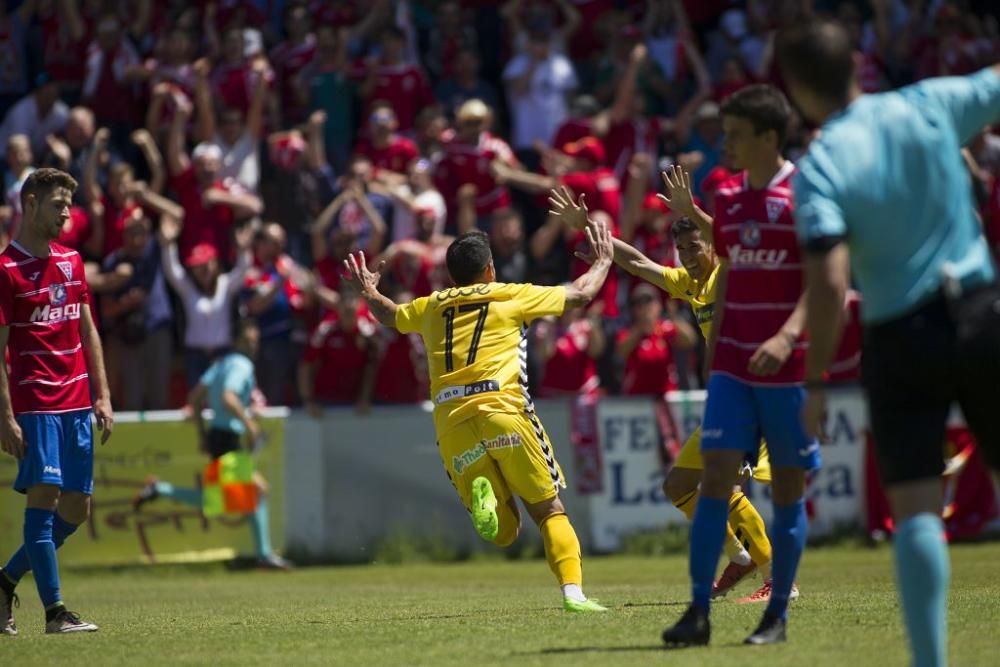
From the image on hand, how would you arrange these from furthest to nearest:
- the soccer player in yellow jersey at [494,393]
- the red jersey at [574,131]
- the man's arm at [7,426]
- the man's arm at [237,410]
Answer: the red jersey at [574,131], the man's arm at [237,410], the soccer player in yellow jersey at [494,393], the man's arm at [7,426]

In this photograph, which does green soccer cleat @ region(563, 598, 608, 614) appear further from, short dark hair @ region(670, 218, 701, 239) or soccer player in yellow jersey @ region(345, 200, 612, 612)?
short dark hair @ region(670, 218, 701, 239)

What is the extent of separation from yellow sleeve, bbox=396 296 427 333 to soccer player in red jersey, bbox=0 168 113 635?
6.06 ft

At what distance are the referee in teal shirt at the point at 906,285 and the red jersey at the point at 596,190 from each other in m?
12.0

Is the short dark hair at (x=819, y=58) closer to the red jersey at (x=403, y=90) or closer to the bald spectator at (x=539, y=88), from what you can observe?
the bald spectator at (x=539, y=88)

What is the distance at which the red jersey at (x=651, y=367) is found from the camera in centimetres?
1683

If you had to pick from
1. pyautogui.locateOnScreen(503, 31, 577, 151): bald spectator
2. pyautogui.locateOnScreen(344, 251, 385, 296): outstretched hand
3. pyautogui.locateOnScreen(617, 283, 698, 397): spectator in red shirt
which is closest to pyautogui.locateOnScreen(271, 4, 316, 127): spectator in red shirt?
pyautogui.locateOnScreen(503, 31, 577, 151): bald spectator

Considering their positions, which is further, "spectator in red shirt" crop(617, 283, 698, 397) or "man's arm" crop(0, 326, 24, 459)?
"spectator in red shirt" crop(617, 283, 698, 397)

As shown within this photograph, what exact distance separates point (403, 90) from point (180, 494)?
609 centimetres

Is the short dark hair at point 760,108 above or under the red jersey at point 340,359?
above

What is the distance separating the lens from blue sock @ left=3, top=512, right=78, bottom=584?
9477 mm

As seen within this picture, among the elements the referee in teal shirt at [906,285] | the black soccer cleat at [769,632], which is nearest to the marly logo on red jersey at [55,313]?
the black soccer cleat at [769,632]

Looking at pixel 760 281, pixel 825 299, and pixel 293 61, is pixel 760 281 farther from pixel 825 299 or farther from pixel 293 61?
pixel 293 61

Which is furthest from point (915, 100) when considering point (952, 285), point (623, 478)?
point (623, 478)

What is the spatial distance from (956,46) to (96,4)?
36.4 ft
